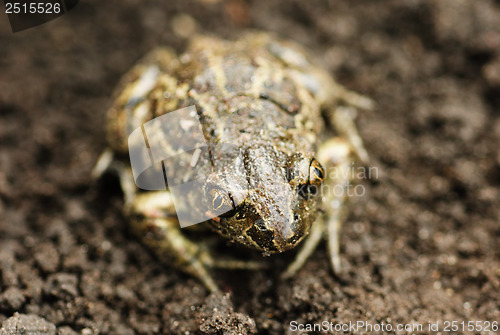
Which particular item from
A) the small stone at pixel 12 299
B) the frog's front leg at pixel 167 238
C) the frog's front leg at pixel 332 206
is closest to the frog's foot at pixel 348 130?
the frog's front leg at pixel 332 206

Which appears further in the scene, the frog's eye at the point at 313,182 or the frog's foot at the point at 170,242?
the frog's foot at the point at 170,242

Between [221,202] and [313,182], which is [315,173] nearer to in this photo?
[313,182]

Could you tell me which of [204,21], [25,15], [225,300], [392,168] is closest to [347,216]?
[392,168]

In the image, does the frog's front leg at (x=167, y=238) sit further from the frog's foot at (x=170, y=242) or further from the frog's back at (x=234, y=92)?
the frog's back at (x=234, y=92)

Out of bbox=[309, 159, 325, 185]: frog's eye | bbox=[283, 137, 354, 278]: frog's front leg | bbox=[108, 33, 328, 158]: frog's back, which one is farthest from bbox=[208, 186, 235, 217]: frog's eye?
bbox=[283, 137, 354, 278]: frog's front leg

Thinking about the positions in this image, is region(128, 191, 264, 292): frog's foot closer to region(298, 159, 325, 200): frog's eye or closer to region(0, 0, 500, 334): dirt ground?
region(0, 0, 500, 334): dirt ground

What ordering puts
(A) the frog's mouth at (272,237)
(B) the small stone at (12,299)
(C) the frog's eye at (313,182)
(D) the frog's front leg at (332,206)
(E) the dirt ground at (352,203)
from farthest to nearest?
(D) the frog's front leg at (332,206), (E) the dirt ground at (352,203), (B) the small stone at (12,299), (C) the frog's eye at (313,182), (A) the frog's mouth at (272,237)

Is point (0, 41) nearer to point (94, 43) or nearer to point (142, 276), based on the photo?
point (94, 43)
